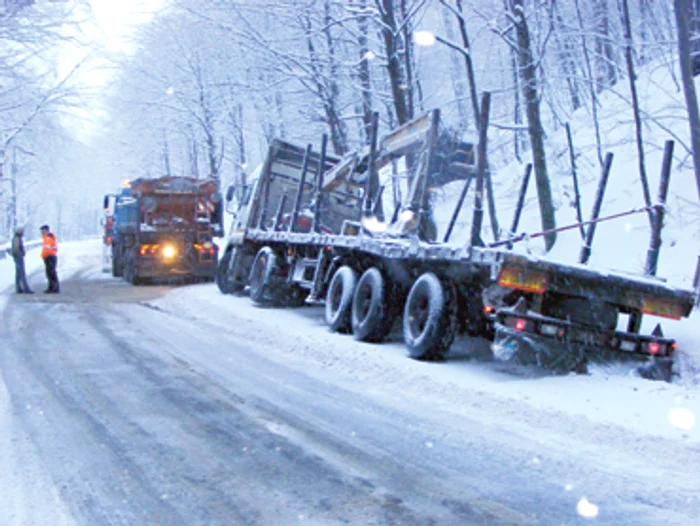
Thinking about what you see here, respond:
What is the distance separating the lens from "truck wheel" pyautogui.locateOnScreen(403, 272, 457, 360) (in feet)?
25.1

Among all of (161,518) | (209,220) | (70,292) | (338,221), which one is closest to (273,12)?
(209,220)

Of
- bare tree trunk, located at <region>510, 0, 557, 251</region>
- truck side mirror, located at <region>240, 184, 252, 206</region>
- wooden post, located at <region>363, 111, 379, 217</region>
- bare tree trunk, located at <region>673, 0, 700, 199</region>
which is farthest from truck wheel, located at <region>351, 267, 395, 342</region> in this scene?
bare tree trunk, located at <region>510, 0, 557, 251</region>

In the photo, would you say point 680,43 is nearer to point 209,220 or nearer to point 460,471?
point 460,471

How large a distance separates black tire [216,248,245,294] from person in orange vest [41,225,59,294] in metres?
3.64

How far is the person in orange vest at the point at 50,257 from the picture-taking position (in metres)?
16.1

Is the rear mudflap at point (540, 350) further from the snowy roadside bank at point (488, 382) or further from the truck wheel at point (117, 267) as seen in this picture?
the truck wheel at point (117, 267)

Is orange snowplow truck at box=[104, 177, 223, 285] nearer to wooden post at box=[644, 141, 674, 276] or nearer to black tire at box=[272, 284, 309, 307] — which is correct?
black tire at box=[272, 284, 309, 307]

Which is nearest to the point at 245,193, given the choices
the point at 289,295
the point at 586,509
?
the point at 289,295

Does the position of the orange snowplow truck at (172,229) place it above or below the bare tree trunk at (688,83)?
below

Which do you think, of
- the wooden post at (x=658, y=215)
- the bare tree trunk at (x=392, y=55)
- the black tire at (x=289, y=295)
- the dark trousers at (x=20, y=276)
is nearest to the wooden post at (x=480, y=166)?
the wooden post at (x=658, y=215)

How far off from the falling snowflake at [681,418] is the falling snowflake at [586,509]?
1.73 metres

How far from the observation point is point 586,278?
23.1 ft

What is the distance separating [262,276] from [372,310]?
4790 millimetres

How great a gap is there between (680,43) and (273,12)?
33.7ft
